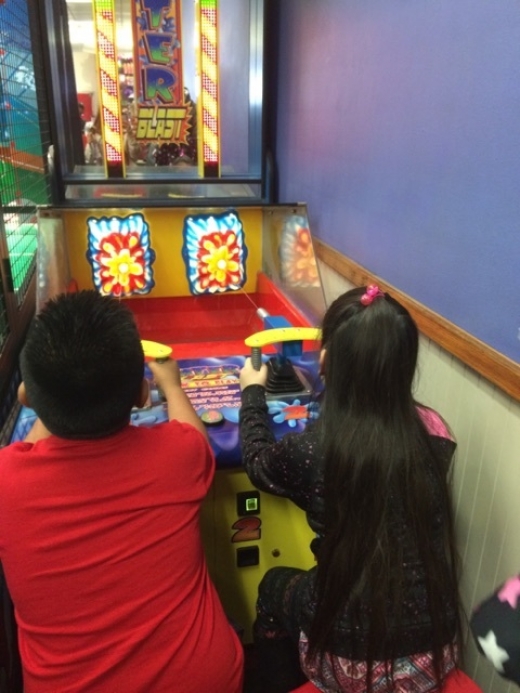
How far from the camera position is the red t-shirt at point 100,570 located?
74cm

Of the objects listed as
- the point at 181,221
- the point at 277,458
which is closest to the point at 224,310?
the point at 181,221

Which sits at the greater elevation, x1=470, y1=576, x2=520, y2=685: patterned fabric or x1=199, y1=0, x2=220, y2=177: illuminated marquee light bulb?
x1=199, y1=0, x2=220, y2=177: illuminated marquee light bulb

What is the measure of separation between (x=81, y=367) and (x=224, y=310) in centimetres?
117

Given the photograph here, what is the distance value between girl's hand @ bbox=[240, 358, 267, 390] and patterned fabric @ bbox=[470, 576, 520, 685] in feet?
2.18

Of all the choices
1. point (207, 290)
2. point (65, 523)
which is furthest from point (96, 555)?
point (207, 290)

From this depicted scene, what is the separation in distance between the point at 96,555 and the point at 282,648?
0.81m

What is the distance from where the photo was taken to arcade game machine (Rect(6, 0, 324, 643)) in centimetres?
155

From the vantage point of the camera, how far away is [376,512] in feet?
2.74

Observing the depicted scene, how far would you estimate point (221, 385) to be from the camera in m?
1.30

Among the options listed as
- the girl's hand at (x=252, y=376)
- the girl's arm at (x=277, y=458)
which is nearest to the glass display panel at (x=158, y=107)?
the girl's hand at (x=252, y=376)

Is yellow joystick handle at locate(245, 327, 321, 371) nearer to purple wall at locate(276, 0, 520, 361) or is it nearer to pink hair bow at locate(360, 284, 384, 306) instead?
purple wall at locate(276, 0, 520, 361)

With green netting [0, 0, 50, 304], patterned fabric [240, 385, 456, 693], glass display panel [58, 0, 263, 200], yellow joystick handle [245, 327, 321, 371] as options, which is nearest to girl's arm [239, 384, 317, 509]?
patterned fabric [240, 385, 456, 693]

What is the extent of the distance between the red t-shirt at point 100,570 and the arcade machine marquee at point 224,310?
1.05ft

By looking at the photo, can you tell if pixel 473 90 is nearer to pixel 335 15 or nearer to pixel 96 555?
pixel 335 15
